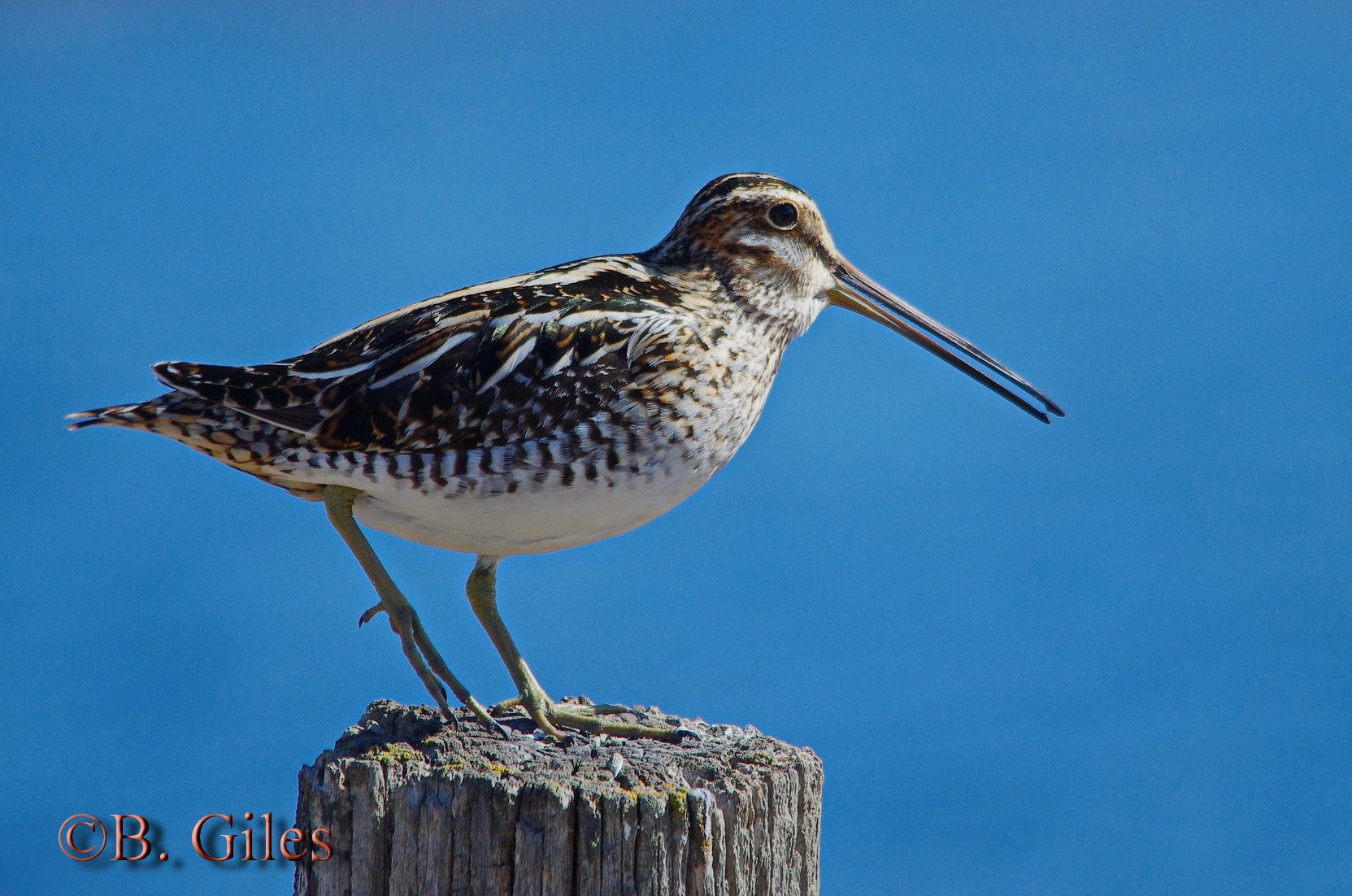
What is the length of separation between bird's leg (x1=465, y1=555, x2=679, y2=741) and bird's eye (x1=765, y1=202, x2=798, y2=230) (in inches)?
58.1

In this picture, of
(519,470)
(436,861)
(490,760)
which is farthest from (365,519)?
(436,861)

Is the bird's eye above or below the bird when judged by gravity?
above

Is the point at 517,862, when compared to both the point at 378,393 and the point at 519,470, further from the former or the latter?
the point at 378,393

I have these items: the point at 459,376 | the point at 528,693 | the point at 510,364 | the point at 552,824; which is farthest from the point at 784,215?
the point at 552,824

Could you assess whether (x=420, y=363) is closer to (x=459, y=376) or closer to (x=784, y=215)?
(x=459, y=376)

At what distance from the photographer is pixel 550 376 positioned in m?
3.65

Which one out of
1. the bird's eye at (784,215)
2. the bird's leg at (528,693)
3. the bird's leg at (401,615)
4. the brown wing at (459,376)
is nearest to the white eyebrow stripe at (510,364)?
the brown wing at (459,376)

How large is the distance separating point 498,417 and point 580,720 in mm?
1061

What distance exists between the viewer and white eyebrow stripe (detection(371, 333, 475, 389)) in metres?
3.66

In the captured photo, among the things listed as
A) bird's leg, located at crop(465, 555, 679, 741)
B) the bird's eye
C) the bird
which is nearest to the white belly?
the bird

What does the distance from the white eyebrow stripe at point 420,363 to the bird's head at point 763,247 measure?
0.92m

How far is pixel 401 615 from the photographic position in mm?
3865

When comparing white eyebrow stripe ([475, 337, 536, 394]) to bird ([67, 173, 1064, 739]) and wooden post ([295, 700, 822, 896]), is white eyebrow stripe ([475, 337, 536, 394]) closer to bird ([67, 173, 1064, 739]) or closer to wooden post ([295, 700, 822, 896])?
bird ([67, 173, 1064, 739])

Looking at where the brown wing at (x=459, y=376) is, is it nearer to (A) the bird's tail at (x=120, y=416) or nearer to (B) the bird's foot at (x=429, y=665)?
(A) the bird's tail at (x=120, y=416)
